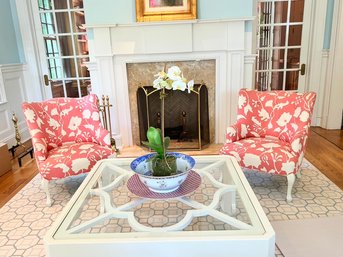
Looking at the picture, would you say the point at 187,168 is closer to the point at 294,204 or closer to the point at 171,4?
the point at 294,204

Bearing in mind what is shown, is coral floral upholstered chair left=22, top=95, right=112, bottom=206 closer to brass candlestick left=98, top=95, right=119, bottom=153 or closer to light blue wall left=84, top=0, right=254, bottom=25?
brass candlestick left=98, top=95, right=119, bottom=153

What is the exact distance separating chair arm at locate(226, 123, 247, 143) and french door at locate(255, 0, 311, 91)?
167cm

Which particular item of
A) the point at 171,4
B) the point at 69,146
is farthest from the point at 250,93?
the point at 69,146

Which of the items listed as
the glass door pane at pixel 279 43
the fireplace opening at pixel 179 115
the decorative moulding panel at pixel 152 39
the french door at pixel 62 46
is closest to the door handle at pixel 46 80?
the french door at pixel 62 46

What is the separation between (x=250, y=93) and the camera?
2.54 m

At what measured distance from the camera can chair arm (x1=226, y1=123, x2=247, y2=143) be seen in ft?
7.95

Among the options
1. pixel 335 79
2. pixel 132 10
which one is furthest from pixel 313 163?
pixel 132 10

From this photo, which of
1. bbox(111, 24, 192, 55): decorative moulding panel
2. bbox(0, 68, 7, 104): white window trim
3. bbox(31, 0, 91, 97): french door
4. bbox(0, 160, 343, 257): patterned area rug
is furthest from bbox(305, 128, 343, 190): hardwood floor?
bbox(0, 68, 7, 104): white window trim

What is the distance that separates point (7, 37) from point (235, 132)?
10.1 ft

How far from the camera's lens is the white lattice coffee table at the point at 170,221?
1.08 metres

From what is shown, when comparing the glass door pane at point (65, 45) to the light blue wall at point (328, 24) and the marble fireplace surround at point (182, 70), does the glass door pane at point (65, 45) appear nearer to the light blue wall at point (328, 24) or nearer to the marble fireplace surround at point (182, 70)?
the marble fireplace surround at point (182, 70)

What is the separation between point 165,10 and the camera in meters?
3.14

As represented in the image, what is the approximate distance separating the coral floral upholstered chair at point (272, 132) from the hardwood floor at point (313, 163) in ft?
2.15

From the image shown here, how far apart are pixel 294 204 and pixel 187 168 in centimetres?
112
